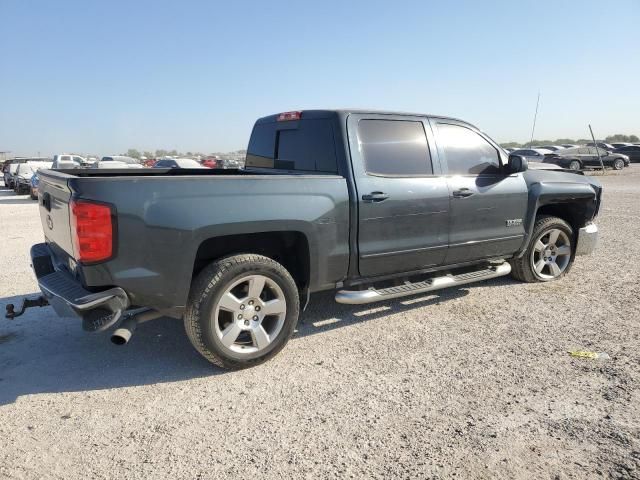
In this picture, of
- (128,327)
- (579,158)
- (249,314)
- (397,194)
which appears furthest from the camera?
(579,158)

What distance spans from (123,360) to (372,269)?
7.05 ft

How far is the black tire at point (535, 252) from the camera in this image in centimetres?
538

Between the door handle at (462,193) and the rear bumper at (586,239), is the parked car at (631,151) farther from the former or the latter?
the door handle at (462,193)

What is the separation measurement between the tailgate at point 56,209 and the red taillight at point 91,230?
0.53 feet

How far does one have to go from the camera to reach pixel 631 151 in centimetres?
3928

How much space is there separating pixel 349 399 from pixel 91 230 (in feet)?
6.41

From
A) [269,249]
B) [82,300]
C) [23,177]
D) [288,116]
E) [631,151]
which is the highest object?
[288,116]

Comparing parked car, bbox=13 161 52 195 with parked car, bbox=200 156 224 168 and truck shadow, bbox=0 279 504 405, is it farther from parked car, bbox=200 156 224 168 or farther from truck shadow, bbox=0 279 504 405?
truck shadow, bbox=0 279 504 405

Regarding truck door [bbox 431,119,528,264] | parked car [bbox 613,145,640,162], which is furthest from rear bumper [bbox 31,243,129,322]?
parked car [bbox 613,145,640,162]

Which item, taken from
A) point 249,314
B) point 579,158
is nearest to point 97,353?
point 249,314

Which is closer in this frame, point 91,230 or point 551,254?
point 91,230

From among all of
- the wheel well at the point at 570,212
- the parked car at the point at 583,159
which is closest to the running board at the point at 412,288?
the wheel well at the point at 570,212

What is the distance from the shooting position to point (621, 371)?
11.1 feet

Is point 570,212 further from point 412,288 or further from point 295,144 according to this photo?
point 295,144
